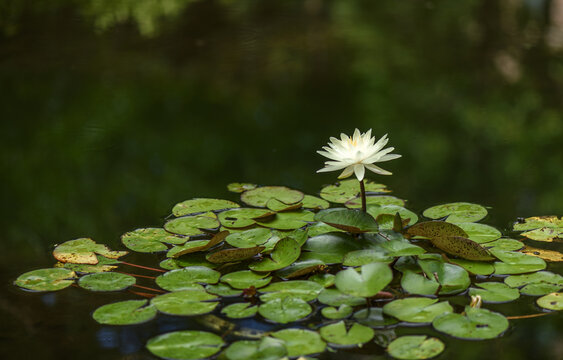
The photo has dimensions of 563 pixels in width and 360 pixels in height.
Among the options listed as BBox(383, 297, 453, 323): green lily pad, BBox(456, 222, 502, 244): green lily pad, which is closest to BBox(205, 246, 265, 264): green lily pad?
BBox(383, 297, 453, 323): green lily pad

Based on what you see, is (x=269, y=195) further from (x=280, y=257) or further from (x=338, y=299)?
(x=338, y=299)

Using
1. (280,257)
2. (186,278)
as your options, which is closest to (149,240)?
(186,278)

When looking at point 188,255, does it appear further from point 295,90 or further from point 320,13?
point 320,13

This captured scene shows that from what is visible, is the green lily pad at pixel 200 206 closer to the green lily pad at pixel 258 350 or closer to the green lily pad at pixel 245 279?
the green lily pad at pixel 245 279

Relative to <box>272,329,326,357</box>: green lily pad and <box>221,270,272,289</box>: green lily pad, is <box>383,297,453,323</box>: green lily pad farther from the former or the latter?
<box>221,270,272,289</box>: green lily pad

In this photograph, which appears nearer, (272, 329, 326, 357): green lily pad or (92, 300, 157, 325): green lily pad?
(272, 329, 326, 357): green lily pad

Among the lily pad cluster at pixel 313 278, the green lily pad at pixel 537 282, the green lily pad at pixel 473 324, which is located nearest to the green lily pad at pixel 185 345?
the lily pad cluster at pixel 313 278

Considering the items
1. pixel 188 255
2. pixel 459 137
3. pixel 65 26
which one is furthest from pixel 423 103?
pixel 65 26
